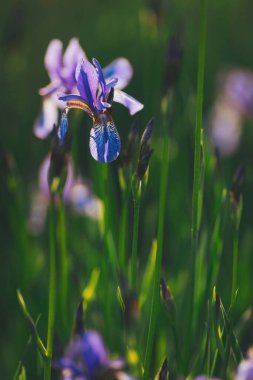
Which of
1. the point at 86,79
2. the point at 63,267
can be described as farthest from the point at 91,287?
the point at 86,79

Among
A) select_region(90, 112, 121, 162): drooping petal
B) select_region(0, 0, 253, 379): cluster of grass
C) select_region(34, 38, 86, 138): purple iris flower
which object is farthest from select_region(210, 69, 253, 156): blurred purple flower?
select_region(90, 112, 121, 162): drooping petal

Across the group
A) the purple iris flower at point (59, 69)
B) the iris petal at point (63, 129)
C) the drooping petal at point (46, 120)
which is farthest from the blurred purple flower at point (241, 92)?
the iris petal at point (63, 129)

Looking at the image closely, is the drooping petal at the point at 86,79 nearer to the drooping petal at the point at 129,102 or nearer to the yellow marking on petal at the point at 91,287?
the drooping petal at the point at 129,102

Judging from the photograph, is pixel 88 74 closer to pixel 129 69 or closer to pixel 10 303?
pixel 129 69

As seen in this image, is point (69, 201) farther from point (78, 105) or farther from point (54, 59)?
point (78, 105)

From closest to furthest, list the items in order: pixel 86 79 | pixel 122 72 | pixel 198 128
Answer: pixel 198 128
pixel 86 79
pixel 122 72

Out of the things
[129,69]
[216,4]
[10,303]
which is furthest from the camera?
[216,4]

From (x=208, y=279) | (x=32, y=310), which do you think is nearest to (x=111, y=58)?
(x=32, y=310)

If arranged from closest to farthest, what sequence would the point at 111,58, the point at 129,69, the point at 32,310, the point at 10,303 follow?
1. the point at 129,69
2. the point at 32,310
3. the point at 10,303
4. the point at 111,58

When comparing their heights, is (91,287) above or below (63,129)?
below
